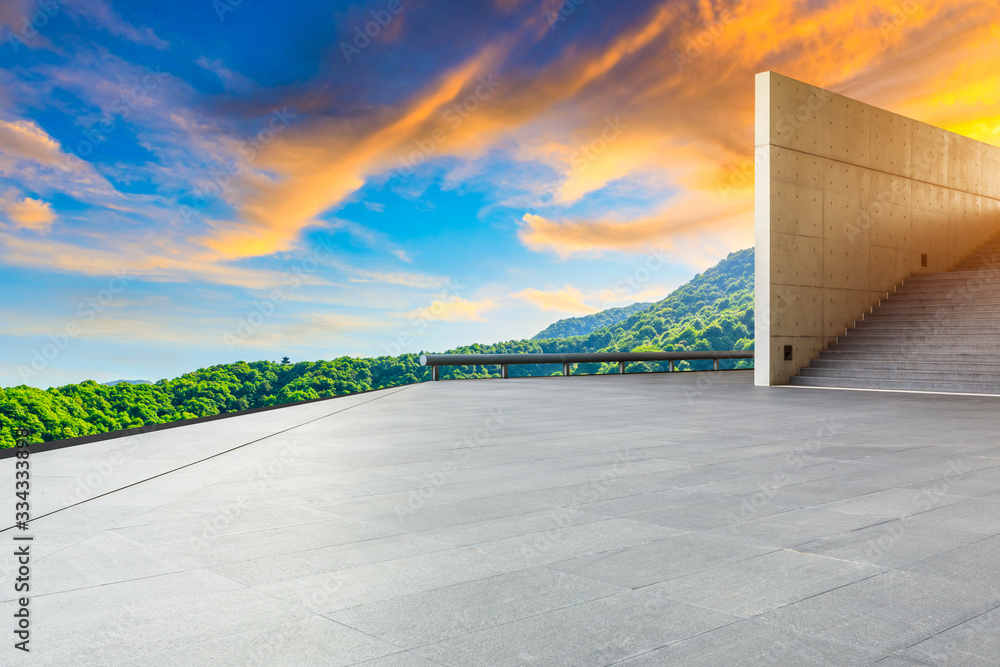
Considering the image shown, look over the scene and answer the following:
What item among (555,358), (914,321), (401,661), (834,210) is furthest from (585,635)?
(555,358)

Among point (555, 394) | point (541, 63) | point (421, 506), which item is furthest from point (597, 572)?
point (541, 63)

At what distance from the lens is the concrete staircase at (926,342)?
16688 mm

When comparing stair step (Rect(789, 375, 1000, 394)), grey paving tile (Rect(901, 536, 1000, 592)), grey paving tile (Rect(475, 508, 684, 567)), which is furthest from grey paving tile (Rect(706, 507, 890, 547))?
stair step (Rect(789, 375, 1000, 394))

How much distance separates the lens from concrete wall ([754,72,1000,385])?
18.2 meters

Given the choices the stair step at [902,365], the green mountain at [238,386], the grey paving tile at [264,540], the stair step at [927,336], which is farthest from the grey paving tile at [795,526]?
the green mountain at [238,386]

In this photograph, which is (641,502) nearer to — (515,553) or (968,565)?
(515,553)

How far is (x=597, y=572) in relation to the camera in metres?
3.39

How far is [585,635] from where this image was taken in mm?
2652

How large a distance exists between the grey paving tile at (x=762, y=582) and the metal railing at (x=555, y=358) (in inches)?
720

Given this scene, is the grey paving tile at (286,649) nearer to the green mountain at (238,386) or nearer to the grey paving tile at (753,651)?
the grey paving tile at (753,651)

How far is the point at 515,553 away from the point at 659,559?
763 millimetres

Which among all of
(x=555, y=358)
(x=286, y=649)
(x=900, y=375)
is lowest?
(x=286, y=649)

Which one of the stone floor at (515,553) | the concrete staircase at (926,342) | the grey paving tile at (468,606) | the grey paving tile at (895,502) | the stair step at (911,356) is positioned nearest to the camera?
the stone floor at (515,553)

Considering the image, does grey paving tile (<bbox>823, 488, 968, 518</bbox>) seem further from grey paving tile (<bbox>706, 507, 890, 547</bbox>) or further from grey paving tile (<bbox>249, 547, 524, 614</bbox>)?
grey paving tile (<bbox>249, 547, 524, 614</bbox>)
